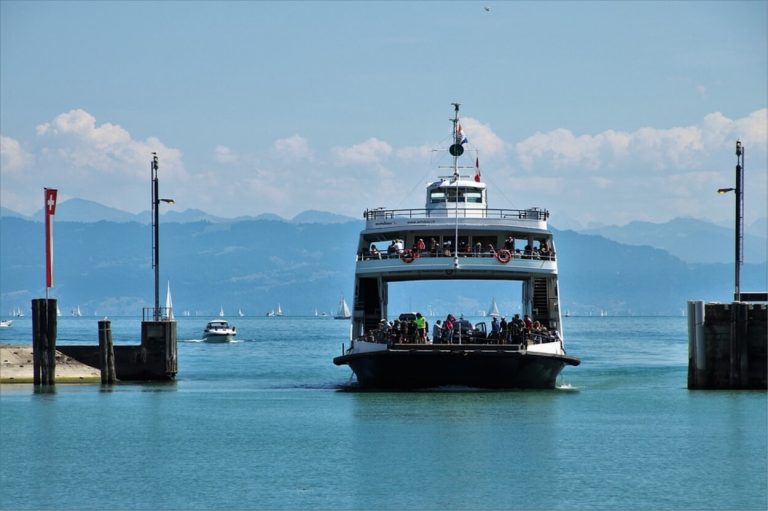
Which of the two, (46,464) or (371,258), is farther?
(371,258)

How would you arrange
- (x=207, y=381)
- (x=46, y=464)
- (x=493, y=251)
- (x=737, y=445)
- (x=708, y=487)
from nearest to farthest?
(x=708, y=487) < (x=46, y=464) < (x=737, y=445) < (x=493, y=251) < (x=207, y=381)

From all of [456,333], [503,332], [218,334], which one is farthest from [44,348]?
[218,334]

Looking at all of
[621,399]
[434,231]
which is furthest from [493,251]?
[621,399]

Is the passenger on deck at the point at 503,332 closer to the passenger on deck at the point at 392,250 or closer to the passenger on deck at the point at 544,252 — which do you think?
the passenger on deck at the point at 544,252

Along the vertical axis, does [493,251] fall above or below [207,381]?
above

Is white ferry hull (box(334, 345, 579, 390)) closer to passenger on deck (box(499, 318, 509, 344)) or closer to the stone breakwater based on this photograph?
passenger on deck (box(499, 318, 509, 344))

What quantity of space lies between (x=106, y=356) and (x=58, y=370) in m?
1.83

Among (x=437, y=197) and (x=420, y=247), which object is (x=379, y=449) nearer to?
(x=420, y=247)

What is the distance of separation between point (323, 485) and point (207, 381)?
31.4 metres

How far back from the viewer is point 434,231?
172ft

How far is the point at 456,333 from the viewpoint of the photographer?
4947 centimetres

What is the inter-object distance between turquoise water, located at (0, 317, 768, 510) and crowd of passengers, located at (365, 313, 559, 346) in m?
1.66

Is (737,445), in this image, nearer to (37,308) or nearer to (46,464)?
(46,464)

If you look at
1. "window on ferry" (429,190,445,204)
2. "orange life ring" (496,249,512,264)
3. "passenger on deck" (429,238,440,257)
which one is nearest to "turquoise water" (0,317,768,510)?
"orange life ring" (496,249,512,264)
